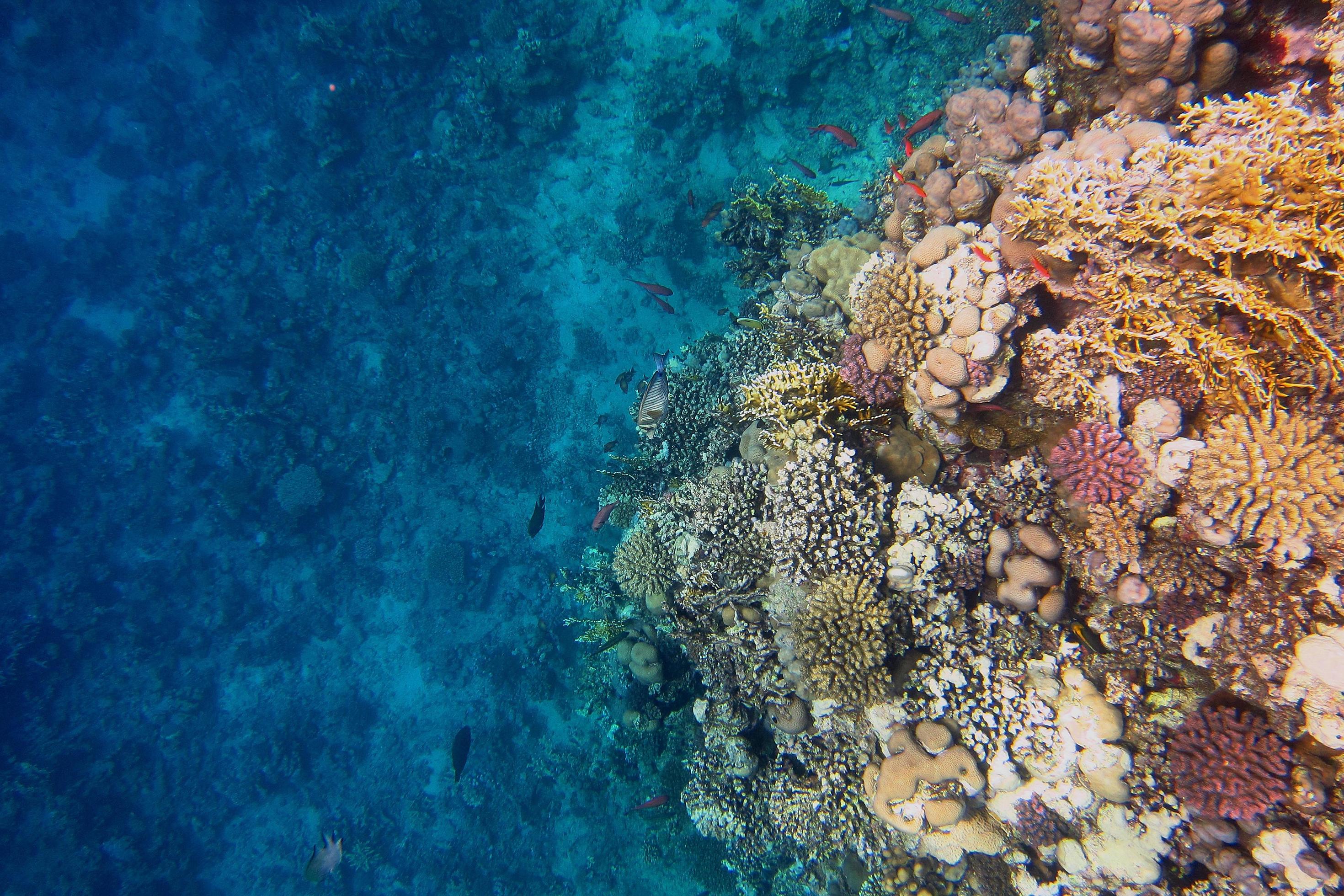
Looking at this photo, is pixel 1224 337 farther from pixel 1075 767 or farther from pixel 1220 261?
pixel 1075 767

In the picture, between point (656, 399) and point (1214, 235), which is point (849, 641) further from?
point (1214, 235)

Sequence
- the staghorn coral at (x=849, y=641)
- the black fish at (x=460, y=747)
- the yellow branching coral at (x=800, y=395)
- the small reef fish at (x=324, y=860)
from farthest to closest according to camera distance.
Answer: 1. the small reef fish at (x=324, y=860)
2. the black fish at (x=460, y=747)
3. the yellow branching coral at (x=800, y=395)
4. the staghorn coral at (x=849, y=641)

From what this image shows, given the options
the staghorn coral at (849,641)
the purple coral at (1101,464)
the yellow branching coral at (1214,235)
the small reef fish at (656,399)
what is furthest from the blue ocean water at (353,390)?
the purple coral at (1101,464)

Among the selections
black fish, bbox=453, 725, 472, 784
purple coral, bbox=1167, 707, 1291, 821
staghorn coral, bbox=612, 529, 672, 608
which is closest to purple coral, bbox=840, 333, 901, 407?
purple coral, bbox=1167, 707, 1291, 821

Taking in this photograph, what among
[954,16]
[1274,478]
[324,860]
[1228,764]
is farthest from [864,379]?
[324,860]

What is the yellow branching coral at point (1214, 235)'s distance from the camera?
110 inches

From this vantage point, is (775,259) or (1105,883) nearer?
(1105,883)

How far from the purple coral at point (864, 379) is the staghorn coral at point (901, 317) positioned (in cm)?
11

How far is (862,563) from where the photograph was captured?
4230mm

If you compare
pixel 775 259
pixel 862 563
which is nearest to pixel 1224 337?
pixel 862 563

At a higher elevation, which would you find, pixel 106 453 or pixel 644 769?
pixel 106 453

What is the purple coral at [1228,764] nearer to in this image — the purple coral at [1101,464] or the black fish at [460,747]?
the purple coral at [1101,464]

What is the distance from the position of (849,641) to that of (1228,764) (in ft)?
7.29

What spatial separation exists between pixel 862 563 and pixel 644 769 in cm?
680
